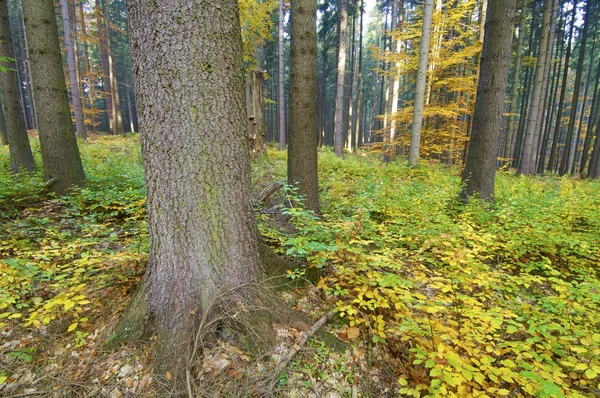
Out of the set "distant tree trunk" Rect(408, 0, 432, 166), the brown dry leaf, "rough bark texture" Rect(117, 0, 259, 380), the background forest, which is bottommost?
the brown dry leaf

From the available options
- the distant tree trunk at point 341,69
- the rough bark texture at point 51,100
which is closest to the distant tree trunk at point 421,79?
the distant tree trunk at point 341,69

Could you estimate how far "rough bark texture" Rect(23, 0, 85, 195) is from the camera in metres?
5.05

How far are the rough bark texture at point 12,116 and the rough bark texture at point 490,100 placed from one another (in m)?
10.5

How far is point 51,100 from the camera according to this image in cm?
527

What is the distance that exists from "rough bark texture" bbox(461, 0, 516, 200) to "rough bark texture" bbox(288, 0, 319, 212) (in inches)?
146

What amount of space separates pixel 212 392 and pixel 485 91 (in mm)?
6982

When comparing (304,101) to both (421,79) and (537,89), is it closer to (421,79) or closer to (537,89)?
(421,79)

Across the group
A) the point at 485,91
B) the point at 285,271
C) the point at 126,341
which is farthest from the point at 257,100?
the point at 126,341

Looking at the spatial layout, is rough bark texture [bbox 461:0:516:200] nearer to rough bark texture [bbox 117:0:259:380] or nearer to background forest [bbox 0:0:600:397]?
background forest [bbox 0:0:600:397]

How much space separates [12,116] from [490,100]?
35.3ft

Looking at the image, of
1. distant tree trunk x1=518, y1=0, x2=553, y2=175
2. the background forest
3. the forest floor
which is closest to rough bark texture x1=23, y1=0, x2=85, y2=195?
the background forest

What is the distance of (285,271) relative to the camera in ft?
9.54

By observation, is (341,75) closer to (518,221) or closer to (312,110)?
(312,110)

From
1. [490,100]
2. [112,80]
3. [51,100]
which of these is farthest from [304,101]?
[112,80]
